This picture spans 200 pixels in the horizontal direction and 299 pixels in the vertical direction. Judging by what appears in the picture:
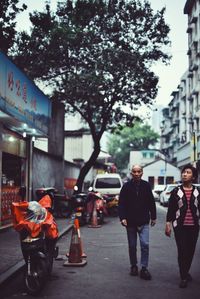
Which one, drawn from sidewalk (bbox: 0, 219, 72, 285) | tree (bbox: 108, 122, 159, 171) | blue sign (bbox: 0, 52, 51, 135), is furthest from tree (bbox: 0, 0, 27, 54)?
tree (bbox: 108, 122, 159, 171)

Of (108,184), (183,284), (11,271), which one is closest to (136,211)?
(183,284)

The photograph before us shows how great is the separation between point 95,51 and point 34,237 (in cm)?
1888

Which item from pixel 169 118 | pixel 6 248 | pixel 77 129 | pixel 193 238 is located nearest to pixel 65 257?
pixel 6 248

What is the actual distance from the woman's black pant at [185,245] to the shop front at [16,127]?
5302 millimetres

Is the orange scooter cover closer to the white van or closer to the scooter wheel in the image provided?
the scooter wheel

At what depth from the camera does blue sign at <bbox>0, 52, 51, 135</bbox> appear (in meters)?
11.4

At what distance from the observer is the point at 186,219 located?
265 inches

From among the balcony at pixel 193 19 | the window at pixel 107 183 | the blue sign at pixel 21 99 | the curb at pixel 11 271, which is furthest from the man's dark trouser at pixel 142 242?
the balcony at pixel 193 19

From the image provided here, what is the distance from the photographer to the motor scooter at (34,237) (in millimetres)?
6215

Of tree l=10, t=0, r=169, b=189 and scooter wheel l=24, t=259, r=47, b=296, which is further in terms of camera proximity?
tree l=10, t=0, r=169, b=189

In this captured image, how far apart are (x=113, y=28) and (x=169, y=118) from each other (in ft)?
185

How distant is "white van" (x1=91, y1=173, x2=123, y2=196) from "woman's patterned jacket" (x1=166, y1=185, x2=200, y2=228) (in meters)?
16.6

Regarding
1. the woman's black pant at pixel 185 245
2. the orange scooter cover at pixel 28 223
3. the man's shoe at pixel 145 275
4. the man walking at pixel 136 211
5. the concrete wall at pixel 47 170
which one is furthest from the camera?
the concrete wall at pixel 47 170

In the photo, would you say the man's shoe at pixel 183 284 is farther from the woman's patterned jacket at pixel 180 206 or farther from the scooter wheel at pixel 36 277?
the scooter wheel at pixel 36 277
